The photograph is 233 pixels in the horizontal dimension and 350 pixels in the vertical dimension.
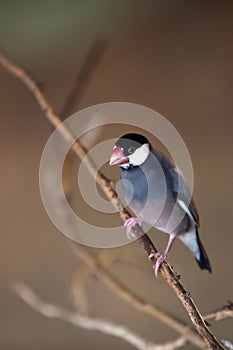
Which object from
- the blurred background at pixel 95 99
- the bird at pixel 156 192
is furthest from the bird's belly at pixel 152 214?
the blurred background at pixel 95 99

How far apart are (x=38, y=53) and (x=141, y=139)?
29.9 inches

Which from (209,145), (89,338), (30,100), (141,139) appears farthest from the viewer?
(30,100)

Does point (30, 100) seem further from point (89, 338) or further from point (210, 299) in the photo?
point (210, 299)

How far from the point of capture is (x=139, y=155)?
32 cm

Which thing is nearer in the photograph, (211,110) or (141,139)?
(141,139)

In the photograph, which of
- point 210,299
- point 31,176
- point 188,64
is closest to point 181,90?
point 188,64

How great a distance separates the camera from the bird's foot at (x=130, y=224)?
0.30 meters

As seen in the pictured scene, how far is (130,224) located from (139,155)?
0.15 feet

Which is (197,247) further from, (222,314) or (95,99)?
(95,99)

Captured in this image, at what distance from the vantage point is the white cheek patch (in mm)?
317

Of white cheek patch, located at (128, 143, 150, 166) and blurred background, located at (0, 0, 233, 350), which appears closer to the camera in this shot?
white cheek patch, located at (128, 143, 150, 166)

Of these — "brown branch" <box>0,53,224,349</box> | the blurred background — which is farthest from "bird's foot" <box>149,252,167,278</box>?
the blurred background

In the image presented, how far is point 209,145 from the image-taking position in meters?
0.65

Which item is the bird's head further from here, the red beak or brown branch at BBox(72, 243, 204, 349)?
brown branch at BBox(72, 243, 204, 349)
